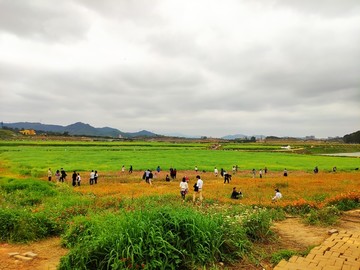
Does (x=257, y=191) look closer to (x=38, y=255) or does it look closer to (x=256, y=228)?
(x=256, y=228)

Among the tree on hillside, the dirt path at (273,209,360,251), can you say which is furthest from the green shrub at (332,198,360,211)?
the tree on hillside

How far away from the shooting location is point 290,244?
9.42m

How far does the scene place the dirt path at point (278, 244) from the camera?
823cm

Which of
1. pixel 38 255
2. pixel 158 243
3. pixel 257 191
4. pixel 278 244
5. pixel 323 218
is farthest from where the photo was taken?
pixel 257 191

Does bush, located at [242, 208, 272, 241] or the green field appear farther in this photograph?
the green field

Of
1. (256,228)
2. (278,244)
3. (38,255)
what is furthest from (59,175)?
(278,244)

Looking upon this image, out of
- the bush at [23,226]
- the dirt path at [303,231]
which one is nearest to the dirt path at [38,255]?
the bush at [23,226]

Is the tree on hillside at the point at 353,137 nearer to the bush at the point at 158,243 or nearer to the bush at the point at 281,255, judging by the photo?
the bush at the point at 281,255

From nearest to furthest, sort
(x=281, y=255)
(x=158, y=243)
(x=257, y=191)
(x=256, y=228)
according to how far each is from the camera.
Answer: (x=158, y=243) → (x=281, y=255) → (x=256, y=228) → (x=257, y=191)

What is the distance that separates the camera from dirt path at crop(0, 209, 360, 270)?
27.0ft

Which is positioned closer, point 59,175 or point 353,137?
point 59,175

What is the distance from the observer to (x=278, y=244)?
939cm

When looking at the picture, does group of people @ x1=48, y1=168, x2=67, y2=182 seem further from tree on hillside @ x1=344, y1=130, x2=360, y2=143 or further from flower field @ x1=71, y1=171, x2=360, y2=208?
tree on hillside @ x1=344, y1=130, x2=360, y2=143

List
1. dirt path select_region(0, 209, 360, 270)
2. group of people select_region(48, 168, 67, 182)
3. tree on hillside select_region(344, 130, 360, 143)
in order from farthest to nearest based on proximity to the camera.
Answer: tree on hillside select_region(344, 130, 360, 143) → group of people select_region(48, 168, 67, 182) → dirt path select_region(0, 209, 360, 270)
